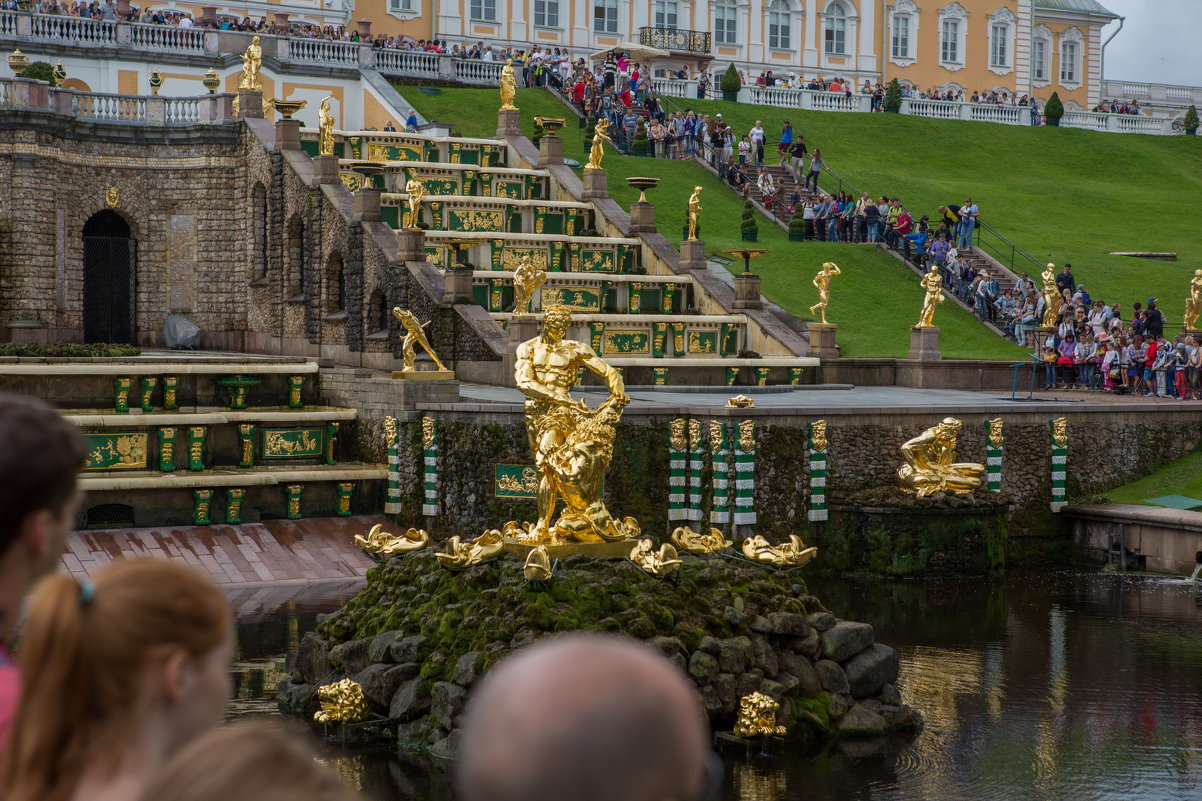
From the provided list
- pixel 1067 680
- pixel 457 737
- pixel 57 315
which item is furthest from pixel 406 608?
pixel 57 315

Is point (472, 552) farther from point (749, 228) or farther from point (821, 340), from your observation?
point (749, 228)

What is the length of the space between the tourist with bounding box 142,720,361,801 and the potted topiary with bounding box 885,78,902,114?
55216 millimetres

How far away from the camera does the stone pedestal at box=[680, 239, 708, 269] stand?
31.9 metres

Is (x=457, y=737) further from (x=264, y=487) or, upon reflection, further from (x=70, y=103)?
(x=70, y=103)

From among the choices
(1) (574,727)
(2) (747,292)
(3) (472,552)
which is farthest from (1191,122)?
(1) (574,727)

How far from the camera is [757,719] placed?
42.8 ft

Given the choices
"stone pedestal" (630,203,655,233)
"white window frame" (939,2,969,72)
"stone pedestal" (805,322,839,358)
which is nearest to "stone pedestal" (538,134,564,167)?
"stone pedestal" (630,203,655,233)

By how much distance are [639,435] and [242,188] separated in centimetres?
1620

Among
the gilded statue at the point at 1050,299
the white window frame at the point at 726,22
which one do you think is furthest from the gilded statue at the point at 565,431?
the white window frame at the point at 726,22

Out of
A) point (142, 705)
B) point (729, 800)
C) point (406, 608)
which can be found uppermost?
point (142, 705)

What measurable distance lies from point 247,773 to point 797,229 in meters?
36.3

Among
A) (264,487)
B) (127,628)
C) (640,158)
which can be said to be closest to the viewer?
(127,628)

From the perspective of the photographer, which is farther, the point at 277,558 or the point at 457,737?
the point at 277,558

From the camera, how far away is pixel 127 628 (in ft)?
10.5
